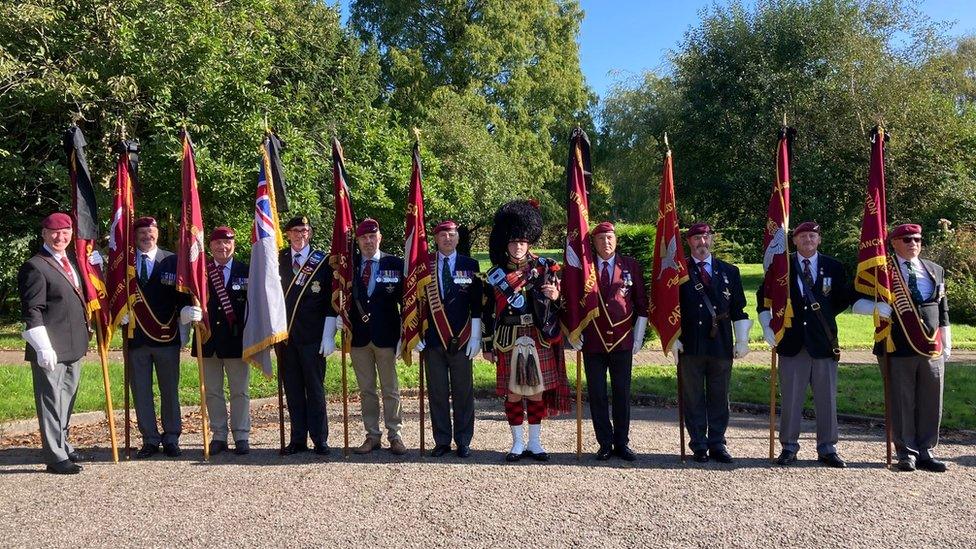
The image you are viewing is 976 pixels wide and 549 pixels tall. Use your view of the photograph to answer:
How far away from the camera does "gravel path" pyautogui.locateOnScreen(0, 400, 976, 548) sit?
4941 millimetres

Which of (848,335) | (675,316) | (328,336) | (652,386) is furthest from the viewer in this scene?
(848,335)

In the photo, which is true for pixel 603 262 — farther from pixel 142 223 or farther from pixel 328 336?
pixel 142 223

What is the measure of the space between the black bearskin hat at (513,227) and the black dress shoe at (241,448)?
283 centimetres

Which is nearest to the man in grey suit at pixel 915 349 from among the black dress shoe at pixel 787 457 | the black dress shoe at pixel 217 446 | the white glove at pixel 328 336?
the black dress shoe at pixel 787 457

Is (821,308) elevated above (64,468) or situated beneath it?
elevated above

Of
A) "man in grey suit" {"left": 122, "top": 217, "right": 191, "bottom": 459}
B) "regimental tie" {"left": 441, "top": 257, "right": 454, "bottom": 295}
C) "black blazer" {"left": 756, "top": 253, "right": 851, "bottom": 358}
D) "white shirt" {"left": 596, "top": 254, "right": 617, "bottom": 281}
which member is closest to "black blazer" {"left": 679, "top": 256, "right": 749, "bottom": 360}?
"black blazer" {"left": 756, "top": 253, "right": 851, "bottom": 358}

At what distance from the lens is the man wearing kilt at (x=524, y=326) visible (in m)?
6.61

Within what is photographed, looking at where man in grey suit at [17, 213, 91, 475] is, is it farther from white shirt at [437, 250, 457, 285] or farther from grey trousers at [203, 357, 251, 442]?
white shirt at [437, 250, 457, 285]

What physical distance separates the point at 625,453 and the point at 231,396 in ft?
11.8

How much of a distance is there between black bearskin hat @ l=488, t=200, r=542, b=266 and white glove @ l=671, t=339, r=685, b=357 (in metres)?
1.48

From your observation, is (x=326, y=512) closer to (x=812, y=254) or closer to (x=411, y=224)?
(x=411, y=224)

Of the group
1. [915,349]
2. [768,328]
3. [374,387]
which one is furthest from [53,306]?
[915,349]

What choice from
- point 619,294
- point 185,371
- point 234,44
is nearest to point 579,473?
point 619,294

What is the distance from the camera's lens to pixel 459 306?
6.93 m
